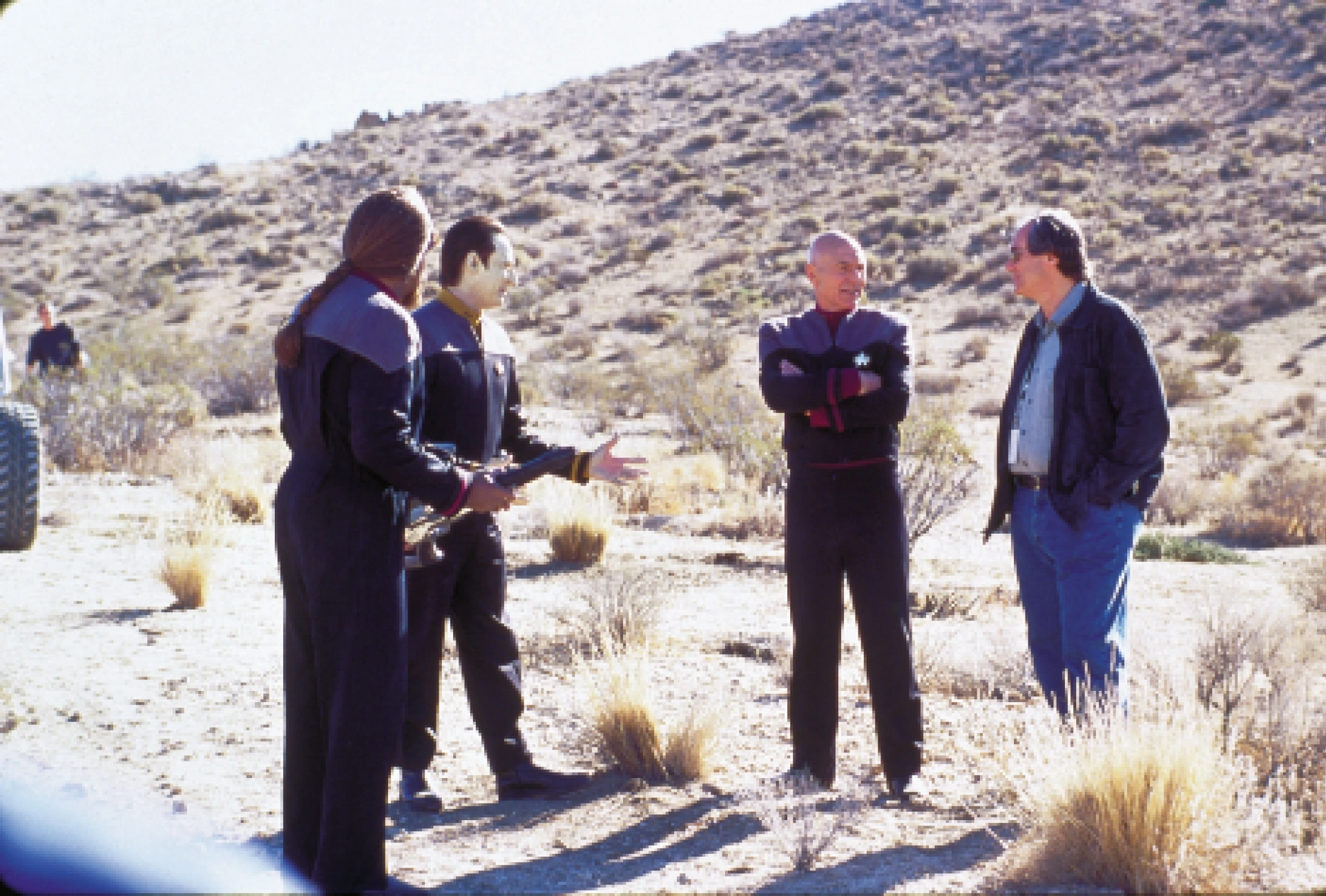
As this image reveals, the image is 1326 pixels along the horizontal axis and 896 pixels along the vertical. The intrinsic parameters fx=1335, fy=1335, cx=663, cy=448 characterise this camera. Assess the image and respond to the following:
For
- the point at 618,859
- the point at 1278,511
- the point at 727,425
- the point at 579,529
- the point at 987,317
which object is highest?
the point at 987,317

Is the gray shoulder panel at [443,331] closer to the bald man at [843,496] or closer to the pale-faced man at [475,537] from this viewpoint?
the pale-faced man at [475,537]

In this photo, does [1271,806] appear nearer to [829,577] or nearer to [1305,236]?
[829,577]

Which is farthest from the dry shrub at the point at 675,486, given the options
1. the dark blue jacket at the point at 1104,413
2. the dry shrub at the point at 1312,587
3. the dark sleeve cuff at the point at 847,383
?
the dark blue jacket at the point at 1104,413

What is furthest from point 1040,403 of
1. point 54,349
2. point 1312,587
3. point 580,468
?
point 54,349

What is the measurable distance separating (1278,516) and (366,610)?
10951mm

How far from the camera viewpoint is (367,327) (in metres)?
3.50

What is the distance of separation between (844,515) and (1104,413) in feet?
3.07

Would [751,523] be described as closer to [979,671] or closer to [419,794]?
[979,671]

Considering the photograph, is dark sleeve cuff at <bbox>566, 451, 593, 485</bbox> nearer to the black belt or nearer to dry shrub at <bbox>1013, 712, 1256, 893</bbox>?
the black belt

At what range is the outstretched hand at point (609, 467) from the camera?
175 inches

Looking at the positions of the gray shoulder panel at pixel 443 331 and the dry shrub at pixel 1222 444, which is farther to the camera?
the dry shrub at pixel 1222 444

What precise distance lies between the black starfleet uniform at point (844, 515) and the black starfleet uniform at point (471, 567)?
822 mm

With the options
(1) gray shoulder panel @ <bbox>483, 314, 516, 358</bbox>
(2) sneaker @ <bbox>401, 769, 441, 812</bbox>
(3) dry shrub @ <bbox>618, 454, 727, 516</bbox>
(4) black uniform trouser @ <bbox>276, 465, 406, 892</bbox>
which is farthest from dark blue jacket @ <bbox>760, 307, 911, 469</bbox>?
(3) dry shrub @ <bbox>618, 454, 727, 516</bbox>

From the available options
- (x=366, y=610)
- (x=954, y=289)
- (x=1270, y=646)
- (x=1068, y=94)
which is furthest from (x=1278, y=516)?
(x=1068, y=94)
